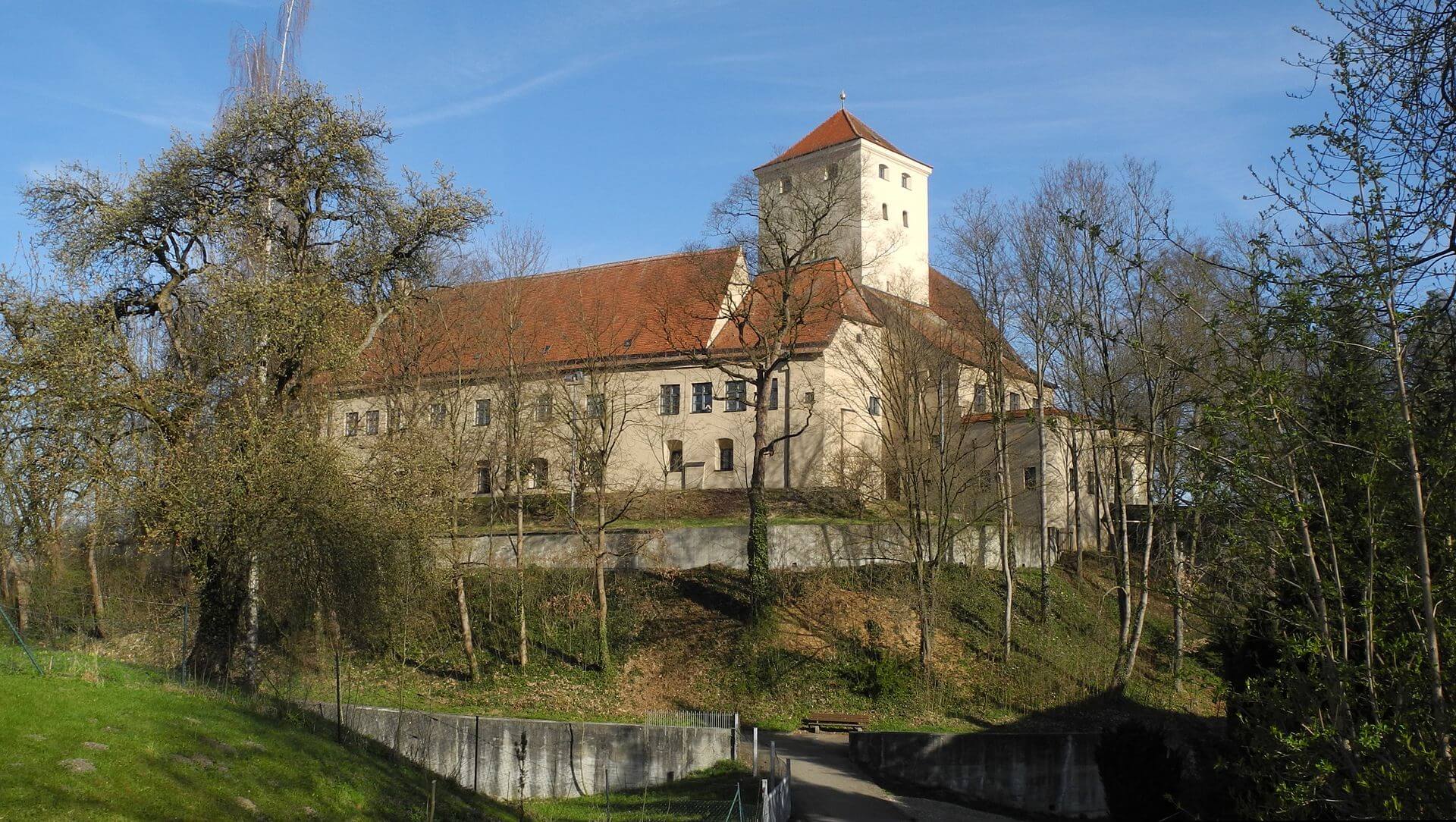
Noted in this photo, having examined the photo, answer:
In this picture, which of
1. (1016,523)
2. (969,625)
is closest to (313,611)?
(969,625)

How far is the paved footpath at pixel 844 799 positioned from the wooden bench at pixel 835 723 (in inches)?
93.0

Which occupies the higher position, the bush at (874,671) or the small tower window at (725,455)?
the small tower window at (725,455)

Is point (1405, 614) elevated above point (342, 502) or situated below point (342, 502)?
below

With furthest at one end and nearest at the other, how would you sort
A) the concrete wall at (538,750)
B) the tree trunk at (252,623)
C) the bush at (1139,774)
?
the bush at (1139,774) < the concrete wall at (538,750) < the tree trunk at (252,623)

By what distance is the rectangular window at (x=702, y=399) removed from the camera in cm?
4466

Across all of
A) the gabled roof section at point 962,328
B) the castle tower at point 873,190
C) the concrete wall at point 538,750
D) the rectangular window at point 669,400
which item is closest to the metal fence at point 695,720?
the concrete wall at point 538,750

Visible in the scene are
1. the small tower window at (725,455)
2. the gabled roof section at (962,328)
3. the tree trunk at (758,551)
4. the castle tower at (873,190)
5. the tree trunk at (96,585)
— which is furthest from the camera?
the castle tower at (873,190)

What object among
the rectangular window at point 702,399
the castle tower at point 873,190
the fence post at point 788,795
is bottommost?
the fence post at point 788,795

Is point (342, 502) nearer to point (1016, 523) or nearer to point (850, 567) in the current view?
point (850, 567)

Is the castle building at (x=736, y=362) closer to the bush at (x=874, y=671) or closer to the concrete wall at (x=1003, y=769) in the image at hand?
the bush at (x=874, y=671)

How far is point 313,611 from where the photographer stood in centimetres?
1997

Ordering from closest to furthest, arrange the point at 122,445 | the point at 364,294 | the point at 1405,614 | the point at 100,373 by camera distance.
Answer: the point at 1405,614, the point at 100,373, the point at 122,445, the point at 364,294

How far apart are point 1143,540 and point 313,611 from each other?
2527 cm

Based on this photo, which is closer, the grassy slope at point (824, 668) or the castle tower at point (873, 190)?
the grassy slope at point (824, 668)
